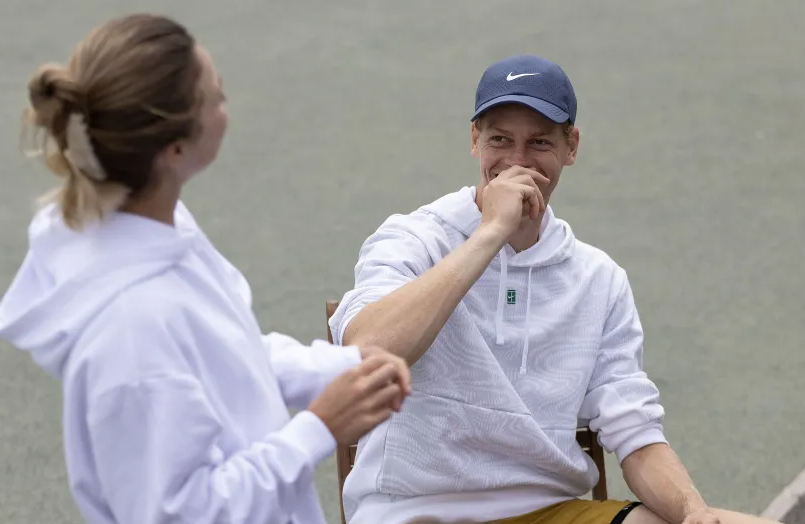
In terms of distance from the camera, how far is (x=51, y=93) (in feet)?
5.10

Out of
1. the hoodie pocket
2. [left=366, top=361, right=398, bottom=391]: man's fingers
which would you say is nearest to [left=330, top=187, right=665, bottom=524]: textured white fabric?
the hoodie pocket

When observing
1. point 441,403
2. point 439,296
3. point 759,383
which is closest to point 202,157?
point 439,296

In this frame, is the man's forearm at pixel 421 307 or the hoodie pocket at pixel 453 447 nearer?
the man's forearm at pixel 421 307

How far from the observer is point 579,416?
Answer: 8.47 feet

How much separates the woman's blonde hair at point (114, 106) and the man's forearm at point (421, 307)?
2.37 ft

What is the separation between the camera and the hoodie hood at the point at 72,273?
1.57m

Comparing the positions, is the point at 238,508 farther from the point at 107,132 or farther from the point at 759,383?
the point at 759,383

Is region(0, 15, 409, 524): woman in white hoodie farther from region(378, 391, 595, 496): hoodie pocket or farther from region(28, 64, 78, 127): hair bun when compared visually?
region(378, 391, 595, 496): hoodie pocket

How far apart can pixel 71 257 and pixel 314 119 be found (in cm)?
455

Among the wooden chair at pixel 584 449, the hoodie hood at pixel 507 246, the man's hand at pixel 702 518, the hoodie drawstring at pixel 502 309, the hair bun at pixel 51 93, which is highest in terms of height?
the hair bun at pixel 51 93

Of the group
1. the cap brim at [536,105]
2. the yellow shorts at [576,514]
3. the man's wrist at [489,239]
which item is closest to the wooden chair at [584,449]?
the yellow shorts at [576,514]

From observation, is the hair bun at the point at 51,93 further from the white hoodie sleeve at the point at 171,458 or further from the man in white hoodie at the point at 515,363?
the man in white hoodie at the point at 515,363

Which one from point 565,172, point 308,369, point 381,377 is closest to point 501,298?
point 308,369

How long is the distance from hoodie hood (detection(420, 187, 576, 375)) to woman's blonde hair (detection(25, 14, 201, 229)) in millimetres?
1012
